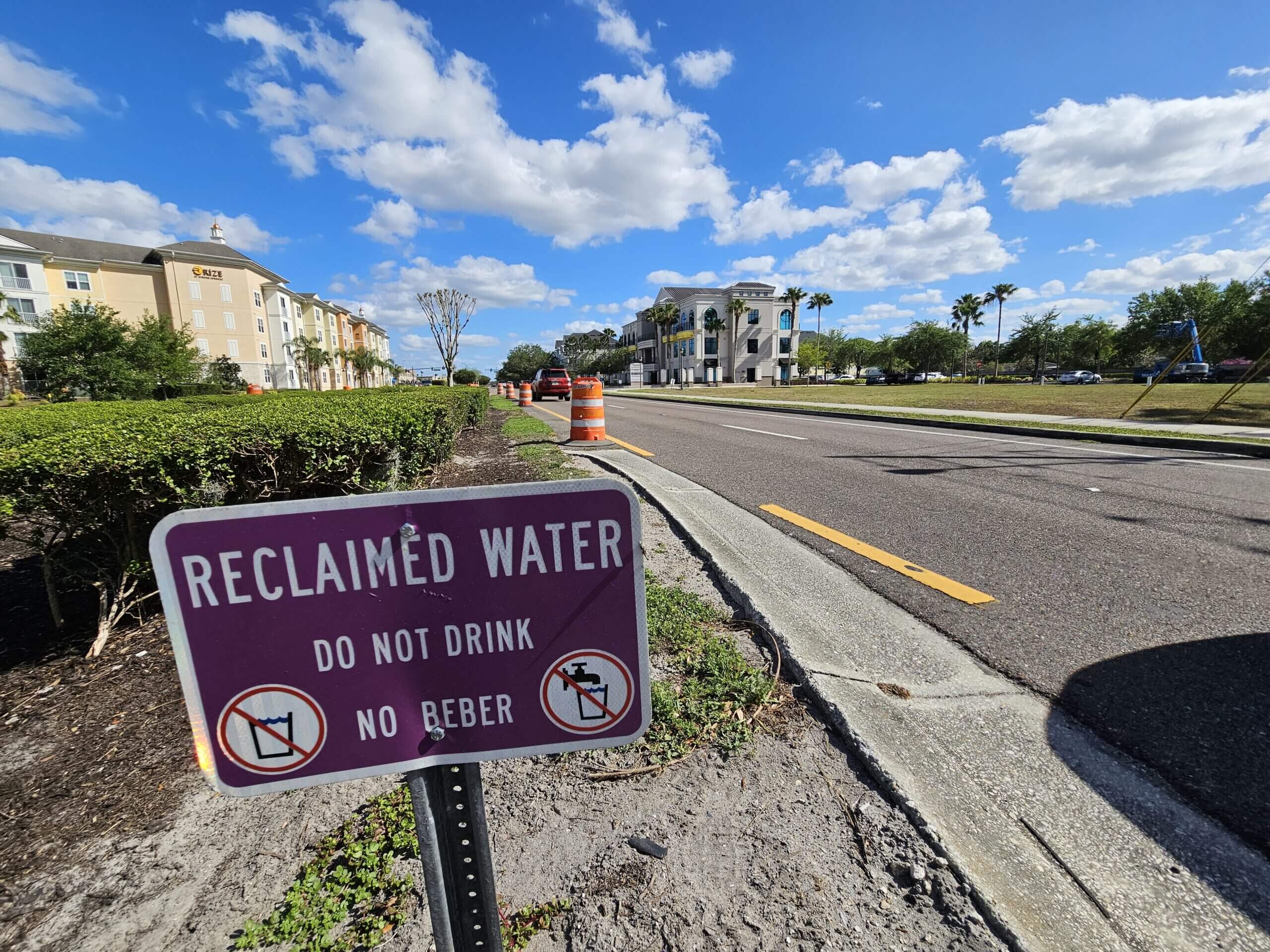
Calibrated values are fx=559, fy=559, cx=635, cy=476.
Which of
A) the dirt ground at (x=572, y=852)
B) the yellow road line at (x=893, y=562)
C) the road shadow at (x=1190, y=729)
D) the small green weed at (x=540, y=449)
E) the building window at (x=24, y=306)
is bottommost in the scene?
the dirt ground at (x=572, y=852)

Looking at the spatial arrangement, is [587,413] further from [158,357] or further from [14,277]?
[14,277]

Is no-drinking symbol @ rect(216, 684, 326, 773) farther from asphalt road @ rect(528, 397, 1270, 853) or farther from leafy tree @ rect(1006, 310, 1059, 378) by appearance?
leafy tree @ rect(1006, 310, 1059, 378)

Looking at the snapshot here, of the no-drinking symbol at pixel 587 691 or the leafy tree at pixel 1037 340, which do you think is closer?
the no-drinking symbol at pixel 587 691

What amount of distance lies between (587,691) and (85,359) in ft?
119

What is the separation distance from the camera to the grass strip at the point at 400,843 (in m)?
1.42

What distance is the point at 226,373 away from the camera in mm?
43750

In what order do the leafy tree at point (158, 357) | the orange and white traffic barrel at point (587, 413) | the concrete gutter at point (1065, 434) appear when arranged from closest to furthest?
the concrete gutter at point (1065, 434) < the orange and white traffic barrel at point (587, 413) < the leafy tree at point (158, 357)

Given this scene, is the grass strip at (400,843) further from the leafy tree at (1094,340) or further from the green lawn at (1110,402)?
the leafy tree at (1094,340)

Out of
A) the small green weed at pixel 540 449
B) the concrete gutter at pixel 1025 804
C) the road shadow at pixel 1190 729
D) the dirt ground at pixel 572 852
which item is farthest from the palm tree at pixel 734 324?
the dirt ground at pixel 572 852

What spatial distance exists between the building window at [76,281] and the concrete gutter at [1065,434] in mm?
57272

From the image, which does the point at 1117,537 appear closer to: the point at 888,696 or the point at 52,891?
the point at 888,696

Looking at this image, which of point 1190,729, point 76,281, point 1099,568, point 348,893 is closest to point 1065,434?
point 1099,568

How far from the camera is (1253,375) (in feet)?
37.6

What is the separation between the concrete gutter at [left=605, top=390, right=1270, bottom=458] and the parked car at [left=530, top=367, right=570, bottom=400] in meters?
13.7
